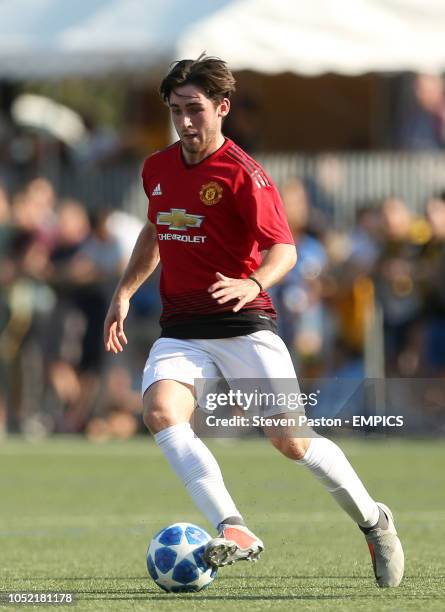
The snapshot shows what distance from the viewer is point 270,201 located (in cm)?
649

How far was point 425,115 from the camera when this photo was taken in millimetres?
17938

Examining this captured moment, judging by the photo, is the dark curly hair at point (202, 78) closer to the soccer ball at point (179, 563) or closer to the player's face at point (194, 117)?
the player's face at point (194, 117)

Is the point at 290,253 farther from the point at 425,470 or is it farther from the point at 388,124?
the point at 388,124

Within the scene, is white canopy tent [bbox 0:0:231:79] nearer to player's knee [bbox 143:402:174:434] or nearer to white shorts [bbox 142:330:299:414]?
white shorts [bbox 142:330:299:414]

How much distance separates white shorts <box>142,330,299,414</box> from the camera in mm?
6473

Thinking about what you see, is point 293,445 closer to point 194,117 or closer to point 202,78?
point 194,117

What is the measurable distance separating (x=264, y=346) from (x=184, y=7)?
11316 millimetres

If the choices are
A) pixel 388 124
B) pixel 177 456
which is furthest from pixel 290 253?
pixel 388 124

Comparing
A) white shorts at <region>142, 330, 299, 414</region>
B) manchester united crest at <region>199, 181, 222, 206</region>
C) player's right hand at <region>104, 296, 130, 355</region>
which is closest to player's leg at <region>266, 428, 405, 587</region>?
white shorts at <region>142, 330, 299, 414</region>

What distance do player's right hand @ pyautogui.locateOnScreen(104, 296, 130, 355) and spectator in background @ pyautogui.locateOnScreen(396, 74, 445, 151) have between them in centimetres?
1125

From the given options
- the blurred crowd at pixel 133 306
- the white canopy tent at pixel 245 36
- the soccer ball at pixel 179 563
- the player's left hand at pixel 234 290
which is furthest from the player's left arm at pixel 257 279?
the white canopy tent at pixel 245 36

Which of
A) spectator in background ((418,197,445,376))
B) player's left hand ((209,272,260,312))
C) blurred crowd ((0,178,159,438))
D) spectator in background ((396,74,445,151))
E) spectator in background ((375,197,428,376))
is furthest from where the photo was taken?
spectator in background ((396,74,445,151))

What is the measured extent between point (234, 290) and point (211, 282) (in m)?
0.48

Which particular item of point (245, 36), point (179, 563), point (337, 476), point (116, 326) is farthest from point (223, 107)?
point (245, 36)
